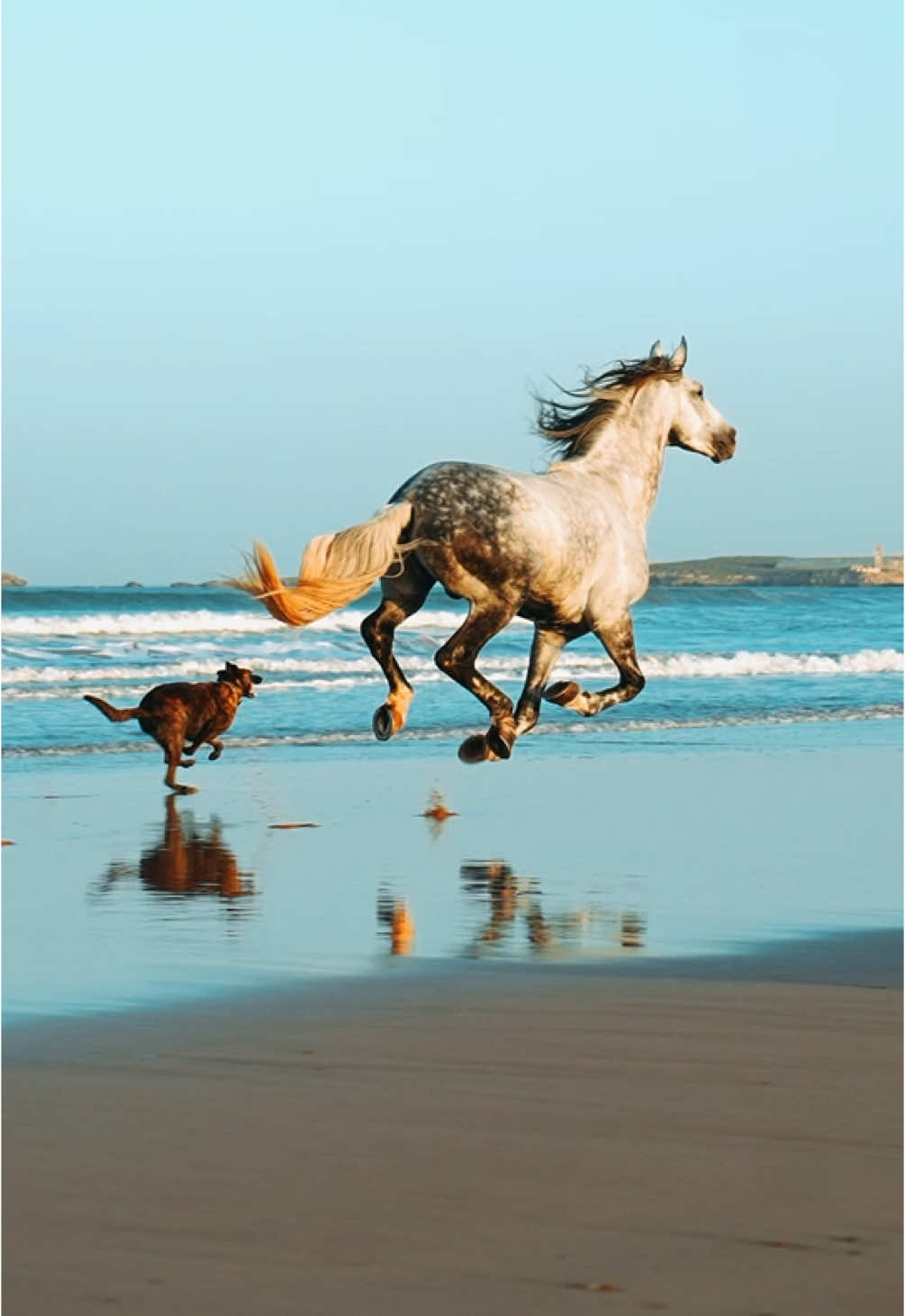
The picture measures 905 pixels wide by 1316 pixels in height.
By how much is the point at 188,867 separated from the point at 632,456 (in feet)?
10.2

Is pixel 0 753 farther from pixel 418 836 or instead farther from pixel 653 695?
pixel 653 695

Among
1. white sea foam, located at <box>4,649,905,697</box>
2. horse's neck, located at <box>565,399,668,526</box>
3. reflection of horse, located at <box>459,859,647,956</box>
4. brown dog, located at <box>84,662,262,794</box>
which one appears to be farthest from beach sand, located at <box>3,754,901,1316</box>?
white sea foam, located at <box>4,649,905,697</box>

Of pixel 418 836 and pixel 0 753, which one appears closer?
pixel 418 836

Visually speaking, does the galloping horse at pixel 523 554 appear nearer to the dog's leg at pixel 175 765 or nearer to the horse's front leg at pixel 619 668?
the horse's front leg at pixel 619 668

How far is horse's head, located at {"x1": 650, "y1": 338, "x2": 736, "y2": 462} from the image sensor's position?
10.5 metres

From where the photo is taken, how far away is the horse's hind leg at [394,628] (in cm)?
925

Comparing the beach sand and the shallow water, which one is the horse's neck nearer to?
the shallow water

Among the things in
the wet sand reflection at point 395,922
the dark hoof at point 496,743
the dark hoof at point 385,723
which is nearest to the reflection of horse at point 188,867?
the wet sand reflection at point 395,922

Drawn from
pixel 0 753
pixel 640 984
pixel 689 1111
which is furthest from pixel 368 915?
pixel 0 753

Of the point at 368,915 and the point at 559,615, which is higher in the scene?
the point at 559,615

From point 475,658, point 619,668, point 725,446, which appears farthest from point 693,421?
point 475,658

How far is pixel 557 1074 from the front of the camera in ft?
17.4

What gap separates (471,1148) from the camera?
455cm

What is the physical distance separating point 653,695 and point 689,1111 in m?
19.6
